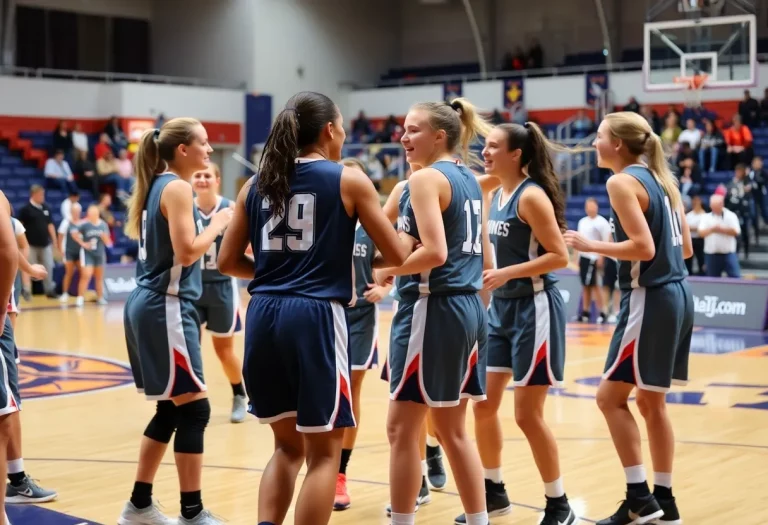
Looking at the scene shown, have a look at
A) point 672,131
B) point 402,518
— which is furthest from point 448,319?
point 672,131

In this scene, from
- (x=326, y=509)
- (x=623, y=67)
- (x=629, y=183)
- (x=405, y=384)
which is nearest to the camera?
(x=326, y=509)

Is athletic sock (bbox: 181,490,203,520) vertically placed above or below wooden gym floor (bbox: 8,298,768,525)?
above

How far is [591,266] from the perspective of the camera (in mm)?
15125

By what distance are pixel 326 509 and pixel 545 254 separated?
6.29 ft

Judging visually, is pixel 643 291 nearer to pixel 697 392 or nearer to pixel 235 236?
pixel 235 236

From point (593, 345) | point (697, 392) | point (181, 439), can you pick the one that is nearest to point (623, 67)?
point (593, 345)

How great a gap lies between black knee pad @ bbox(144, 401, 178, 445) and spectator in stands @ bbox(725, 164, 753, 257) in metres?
15.1

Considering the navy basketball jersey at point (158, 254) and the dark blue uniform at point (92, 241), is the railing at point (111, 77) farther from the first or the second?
the navy basketball jersey at point (158, 254)

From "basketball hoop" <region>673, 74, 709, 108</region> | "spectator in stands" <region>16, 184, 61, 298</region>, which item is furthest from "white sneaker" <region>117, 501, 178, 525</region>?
"basketball hoop" <region>673, 74, 709, 108</region>

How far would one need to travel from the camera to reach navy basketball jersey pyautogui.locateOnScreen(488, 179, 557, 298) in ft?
17.7

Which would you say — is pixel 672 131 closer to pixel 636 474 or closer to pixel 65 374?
pixel 65 374

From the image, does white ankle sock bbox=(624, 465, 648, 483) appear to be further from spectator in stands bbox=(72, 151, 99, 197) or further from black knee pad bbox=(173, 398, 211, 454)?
spectator in stands bbox=(72, 151, 99, 197)

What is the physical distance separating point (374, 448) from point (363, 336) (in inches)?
51.9

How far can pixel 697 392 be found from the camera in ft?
31.8
